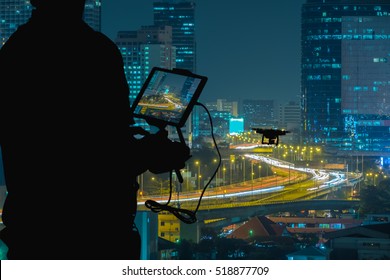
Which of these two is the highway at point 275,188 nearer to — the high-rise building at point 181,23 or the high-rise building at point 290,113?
the high-rise building at point 181,23

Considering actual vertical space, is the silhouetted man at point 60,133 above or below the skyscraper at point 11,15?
below

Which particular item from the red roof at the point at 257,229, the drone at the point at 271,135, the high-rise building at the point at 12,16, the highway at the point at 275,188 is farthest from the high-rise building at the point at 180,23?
the drone at the point at 271,135

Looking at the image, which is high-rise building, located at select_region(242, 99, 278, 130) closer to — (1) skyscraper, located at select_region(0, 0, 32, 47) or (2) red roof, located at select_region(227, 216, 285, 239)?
(1) skyscraper, located at select_region(0, 0, 32, 47)

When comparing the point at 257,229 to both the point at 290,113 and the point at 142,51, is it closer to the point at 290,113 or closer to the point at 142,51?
the point at 142,51

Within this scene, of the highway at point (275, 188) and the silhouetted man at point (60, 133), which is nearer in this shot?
the silhouetted man at point (60, 133)

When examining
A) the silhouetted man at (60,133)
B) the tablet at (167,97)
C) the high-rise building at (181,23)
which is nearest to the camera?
the silhouetted man at (60,133)

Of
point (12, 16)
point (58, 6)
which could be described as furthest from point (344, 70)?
point (58, 6)
